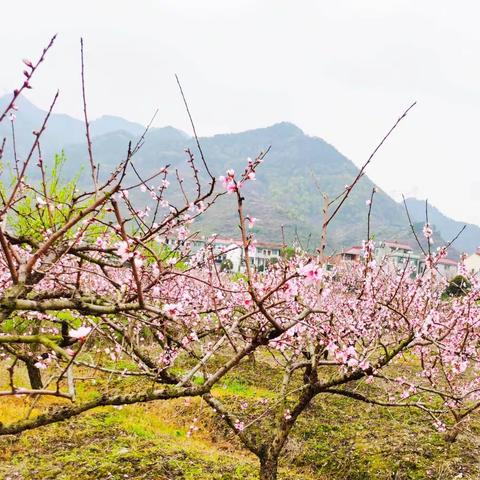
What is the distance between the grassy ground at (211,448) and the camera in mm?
8180

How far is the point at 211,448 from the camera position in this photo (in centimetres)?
1043

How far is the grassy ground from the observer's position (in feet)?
26.8

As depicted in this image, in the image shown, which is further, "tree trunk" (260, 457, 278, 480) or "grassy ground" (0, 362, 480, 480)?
"grassy ground" (0, 362, 480, 480)

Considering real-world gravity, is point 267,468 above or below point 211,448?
above

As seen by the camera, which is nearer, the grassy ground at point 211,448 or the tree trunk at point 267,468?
the tree trunk at point 267,468

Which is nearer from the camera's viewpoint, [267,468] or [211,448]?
[267,468]

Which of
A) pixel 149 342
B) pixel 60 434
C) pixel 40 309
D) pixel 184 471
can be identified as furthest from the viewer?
pixel 149 342

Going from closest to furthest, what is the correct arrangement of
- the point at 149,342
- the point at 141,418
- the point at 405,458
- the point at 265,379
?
the point at 405,458, the point at 141,418, the point at 265,379, the point at 149,342

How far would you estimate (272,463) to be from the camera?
6422 millimetres

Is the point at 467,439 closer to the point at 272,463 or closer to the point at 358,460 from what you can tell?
the point at 358,460

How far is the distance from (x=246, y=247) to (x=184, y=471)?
6653 millimetres

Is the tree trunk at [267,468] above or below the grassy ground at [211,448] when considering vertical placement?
above

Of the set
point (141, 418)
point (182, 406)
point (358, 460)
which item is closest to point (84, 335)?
point (358, 460)

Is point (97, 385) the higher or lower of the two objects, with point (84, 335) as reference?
lower
